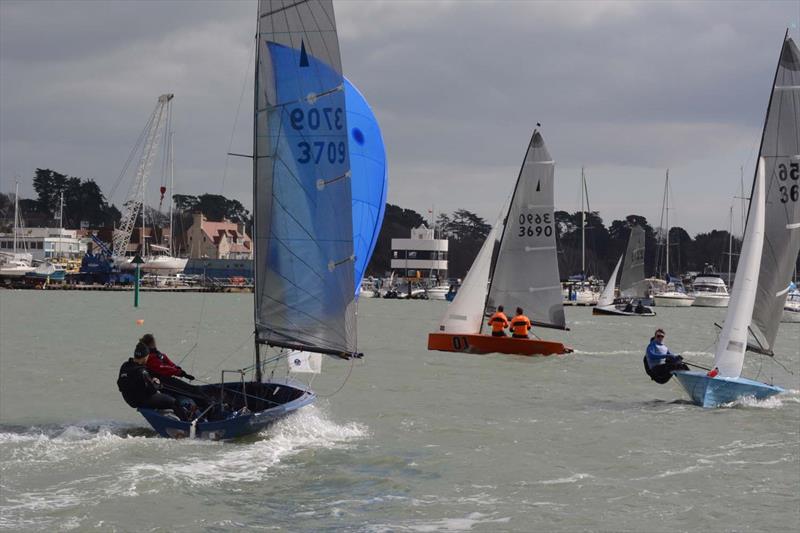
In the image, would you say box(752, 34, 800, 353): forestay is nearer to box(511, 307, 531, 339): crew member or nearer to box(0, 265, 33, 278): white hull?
box(511, 307, 531, 339): crew member

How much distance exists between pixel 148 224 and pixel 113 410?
173m

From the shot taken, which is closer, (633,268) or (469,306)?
(469,306)

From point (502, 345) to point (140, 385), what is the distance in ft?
54.1

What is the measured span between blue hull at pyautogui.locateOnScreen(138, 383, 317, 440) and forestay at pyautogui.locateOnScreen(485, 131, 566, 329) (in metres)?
19.4

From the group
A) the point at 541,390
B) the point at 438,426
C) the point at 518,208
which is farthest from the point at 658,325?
the point at 438,426

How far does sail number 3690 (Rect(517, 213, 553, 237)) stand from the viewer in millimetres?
35281

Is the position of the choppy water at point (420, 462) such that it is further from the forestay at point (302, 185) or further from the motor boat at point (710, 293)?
the motor boat at point (710, 293)

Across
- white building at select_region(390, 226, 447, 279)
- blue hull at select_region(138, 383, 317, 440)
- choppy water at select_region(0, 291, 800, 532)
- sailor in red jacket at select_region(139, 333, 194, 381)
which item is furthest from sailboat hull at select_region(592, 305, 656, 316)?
white building at select_region(390, 226, 447, 279)

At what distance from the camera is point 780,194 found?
71.5 feet

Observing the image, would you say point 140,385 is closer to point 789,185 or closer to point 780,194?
point 780,194

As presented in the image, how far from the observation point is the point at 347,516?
1286 centimetres

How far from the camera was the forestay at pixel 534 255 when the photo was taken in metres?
35.2

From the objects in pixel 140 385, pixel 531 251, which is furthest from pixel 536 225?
pixel 140 385

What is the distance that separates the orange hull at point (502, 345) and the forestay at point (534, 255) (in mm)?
3240
